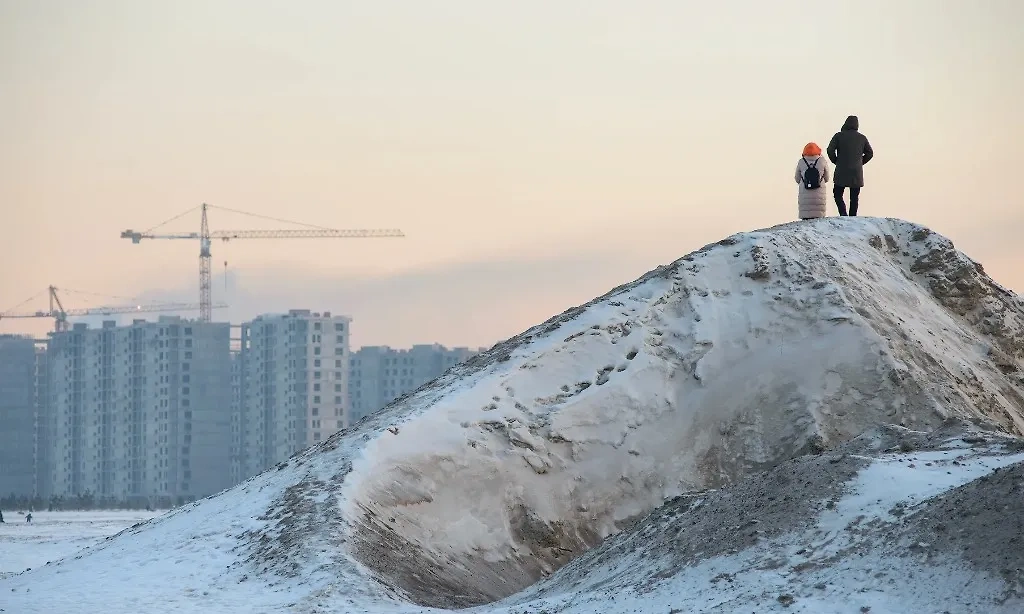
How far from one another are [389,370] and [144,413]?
32.6m

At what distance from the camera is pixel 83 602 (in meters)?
16.6

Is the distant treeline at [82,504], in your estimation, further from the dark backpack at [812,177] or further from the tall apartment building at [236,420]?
the dark backpack at [812,177]

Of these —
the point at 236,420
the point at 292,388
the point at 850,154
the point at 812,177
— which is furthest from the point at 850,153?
the point at 236,420

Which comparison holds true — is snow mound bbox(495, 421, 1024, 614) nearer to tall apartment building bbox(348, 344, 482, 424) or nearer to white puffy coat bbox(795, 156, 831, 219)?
white puffy coat bbox(795, 156, 831, 219)

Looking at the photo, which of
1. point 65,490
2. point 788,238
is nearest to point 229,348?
point 65,490

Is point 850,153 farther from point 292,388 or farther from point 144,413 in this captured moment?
point 144,413

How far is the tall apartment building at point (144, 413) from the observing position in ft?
515

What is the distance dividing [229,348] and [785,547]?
510ft

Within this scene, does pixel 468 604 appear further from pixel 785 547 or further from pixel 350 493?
pixel 785 547

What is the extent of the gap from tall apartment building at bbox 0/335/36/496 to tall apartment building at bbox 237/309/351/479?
27655 millimetres

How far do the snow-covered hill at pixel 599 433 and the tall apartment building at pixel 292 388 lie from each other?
13477 centimetres

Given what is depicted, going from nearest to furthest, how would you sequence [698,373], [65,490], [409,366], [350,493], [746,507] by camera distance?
[746,507] → [350,493] → [698,373] → [65,490] → [409,366]

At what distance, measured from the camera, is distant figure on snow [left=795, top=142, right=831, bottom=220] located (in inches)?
970

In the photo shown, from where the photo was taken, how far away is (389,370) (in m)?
184
